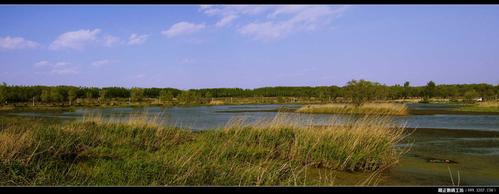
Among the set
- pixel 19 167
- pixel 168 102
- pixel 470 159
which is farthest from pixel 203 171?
pixel 168 102

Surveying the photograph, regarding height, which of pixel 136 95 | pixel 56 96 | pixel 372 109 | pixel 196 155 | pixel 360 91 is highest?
pixel 360 91

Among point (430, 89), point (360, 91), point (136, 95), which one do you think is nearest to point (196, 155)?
point (360, 91)

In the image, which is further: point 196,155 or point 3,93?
point 3,93

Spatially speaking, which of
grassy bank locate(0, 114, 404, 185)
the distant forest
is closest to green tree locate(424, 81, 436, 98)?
the distant forest

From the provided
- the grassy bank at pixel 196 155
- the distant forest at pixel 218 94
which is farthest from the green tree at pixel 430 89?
the grassy bank at pixel 196 155

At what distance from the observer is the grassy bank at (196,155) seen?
293 inches

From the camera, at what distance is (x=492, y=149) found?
1332 cm

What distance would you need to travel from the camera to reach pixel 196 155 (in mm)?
9625

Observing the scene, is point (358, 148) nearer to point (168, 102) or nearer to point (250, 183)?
point (250, 183)

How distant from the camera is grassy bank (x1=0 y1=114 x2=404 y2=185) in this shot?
293 inches

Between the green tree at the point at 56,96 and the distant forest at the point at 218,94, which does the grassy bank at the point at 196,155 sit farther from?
the green tree at the point at 56,96
